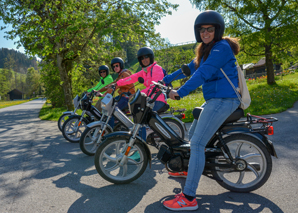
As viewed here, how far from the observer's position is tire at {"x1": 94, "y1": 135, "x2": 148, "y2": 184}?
3.17 m

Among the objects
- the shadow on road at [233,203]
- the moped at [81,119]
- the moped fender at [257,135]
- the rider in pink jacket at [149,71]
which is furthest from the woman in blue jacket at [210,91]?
the moped at [81,119]

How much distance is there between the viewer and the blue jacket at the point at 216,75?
254 centimetres

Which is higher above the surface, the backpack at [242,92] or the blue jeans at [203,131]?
the backpack at [242,92]

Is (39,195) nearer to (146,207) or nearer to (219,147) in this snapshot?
(146,207)

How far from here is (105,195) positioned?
295cm

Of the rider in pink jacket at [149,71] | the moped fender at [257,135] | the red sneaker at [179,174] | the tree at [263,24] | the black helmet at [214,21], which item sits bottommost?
the red sneaker at [179,174]

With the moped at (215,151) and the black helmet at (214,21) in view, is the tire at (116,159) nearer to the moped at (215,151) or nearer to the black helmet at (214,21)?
the moped at (215,151)

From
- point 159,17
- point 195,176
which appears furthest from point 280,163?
point 159,17

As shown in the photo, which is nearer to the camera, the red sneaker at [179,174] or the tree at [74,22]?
the red sneaker at [179,174]

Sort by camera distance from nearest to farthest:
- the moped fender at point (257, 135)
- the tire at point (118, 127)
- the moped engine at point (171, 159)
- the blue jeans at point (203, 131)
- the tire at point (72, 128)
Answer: the blue jeans at point (203, 131)
the moped fender at point (257, 135)
the moped engine at point (171, 159)
the tire at point (118, 127)
the tire at point (72, 128)

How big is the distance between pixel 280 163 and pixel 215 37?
235 centimetres

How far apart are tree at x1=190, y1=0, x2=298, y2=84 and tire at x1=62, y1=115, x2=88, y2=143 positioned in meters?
11.3

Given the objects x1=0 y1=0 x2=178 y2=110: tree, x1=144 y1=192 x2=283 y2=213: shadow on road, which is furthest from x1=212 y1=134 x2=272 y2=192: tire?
x1=0 y1=0 x2=178 y2=110: tree

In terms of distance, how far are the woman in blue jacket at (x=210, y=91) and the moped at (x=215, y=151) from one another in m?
0.18
